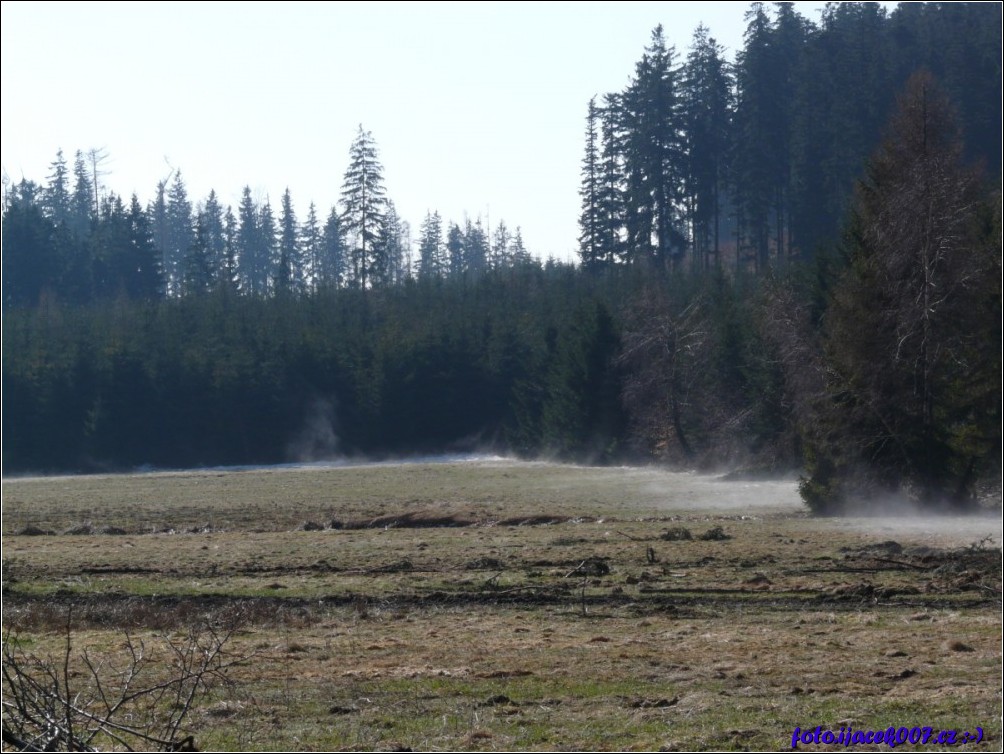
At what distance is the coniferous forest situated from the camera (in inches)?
1233

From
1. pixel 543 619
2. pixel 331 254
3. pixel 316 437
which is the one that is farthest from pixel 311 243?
pixel 543 619

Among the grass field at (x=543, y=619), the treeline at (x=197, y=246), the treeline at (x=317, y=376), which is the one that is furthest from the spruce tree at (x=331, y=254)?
the grass field at (x=543, y=619)

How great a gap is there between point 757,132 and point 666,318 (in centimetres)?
3374

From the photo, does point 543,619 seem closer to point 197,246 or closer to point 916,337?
point 916,337

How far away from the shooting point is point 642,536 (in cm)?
2709

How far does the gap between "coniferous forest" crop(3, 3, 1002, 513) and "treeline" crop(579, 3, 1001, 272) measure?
0.86ft

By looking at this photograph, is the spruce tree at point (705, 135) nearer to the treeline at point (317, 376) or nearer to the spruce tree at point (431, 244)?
the treeline at point (317, 376)

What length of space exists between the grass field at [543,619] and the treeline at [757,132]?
186ft

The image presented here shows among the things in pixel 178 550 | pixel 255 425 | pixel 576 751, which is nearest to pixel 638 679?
pixel 576 751

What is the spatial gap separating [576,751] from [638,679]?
2815mm

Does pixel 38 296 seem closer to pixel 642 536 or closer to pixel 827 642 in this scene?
pixel 642 536

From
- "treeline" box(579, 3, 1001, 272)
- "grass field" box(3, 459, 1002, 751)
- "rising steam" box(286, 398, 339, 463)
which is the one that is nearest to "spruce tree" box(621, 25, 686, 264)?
"treeline" box(579, 3, 1001, 272)

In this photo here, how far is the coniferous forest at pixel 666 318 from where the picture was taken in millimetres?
31312

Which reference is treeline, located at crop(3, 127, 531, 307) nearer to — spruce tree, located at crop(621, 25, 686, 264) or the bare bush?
spruce tree, located at crop(621, 25, 686, 264)
